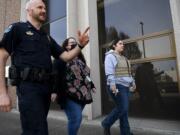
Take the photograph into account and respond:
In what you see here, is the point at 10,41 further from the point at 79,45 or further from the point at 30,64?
the point at 79,45

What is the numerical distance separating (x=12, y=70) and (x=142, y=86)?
15.7 feet

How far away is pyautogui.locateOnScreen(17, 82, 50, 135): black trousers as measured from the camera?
2785mm

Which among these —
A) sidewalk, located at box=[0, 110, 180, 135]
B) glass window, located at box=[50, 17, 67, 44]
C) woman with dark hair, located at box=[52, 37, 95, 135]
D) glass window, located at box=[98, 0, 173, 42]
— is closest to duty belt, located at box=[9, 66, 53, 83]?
woman with dark hair, located at box=[52, 37, 95, 135]

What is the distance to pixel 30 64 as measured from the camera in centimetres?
297

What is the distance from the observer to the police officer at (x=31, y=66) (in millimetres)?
2797

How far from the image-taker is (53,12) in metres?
10.6

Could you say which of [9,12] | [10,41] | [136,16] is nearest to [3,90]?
[10,41]

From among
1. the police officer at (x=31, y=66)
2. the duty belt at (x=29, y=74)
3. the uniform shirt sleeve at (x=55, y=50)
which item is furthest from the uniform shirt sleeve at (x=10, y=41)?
the uniform shirt sleeve at (x=55, y=50)

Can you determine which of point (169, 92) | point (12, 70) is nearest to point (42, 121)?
point (12, 70)

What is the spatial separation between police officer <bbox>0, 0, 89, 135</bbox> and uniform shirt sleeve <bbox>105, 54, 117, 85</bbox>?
5.78 ft

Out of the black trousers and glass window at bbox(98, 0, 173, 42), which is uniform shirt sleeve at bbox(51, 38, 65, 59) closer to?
the black trousers

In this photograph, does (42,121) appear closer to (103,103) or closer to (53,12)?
(103,103)

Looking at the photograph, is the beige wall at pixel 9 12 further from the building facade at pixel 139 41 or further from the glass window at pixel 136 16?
the glass window at pixel 136 16

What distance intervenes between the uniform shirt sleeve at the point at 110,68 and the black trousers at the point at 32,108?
2114 mm
